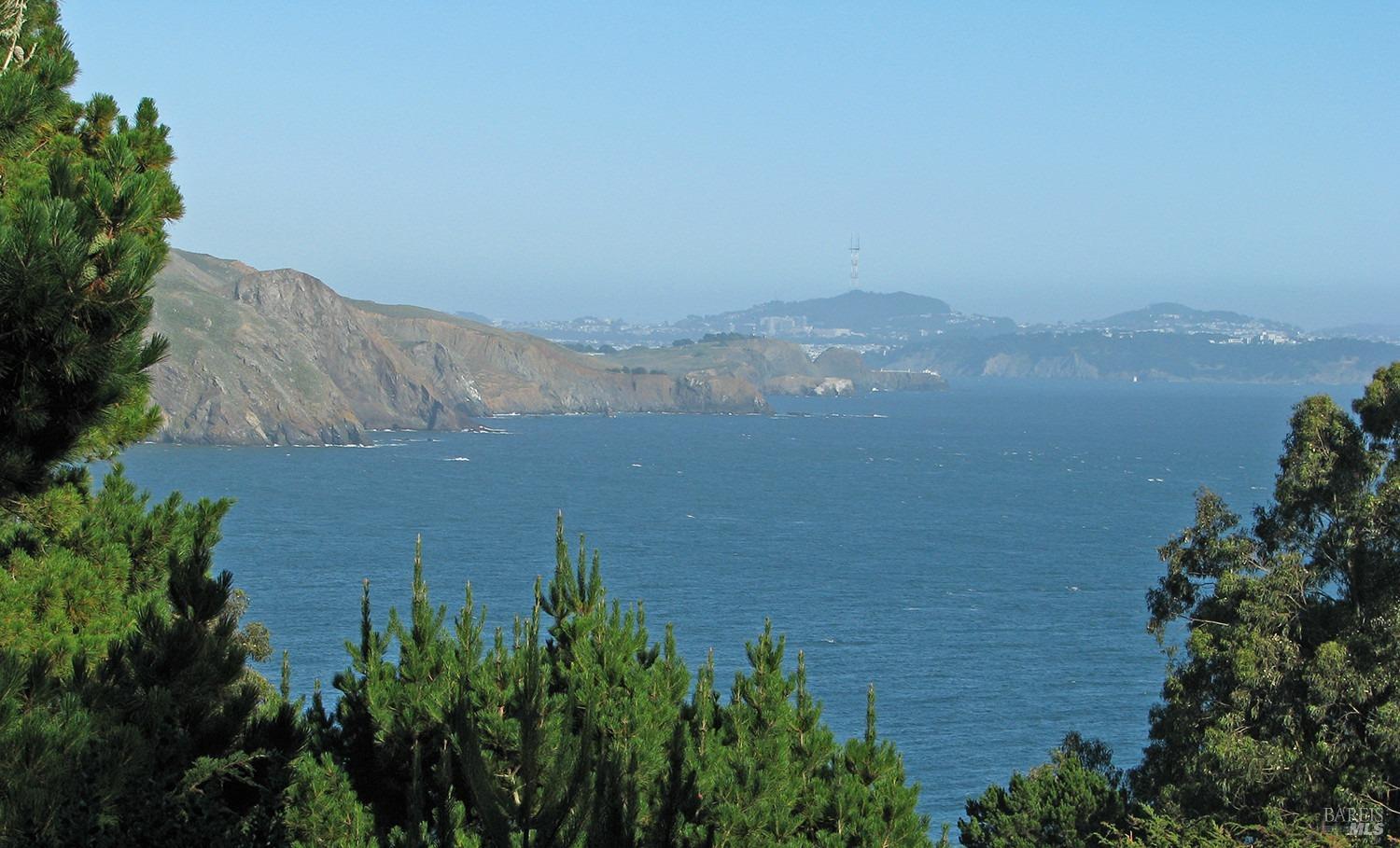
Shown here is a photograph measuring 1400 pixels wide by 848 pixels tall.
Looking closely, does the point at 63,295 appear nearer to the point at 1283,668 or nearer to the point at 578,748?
the point at 578,748

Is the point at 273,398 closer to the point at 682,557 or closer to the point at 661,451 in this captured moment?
the point at 661,451

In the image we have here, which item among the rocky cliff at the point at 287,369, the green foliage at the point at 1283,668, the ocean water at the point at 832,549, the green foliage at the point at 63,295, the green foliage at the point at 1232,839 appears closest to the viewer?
the green foliage at the point at 63,295

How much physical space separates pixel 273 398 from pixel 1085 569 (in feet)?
321

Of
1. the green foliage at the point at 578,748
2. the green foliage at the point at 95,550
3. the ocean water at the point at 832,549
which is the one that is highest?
the green foliage at the point at 95,550

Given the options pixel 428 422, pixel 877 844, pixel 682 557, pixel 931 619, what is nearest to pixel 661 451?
pixel 428 422

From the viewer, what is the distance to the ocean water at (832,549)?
48781mm

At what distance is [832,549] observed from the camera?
80250mm

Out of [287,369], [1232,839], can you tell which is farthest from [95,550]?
[287,369]

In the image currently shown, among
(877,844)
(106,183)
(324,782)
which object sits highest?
(106,183)

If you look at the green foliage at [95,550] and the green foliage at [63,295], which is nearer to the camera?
the green foliage at [63,295]

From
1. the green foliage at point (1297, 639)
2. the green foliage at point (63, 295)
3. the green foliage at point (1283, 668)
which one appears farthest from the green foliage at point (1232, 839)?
the green foliage at point (63, 295)

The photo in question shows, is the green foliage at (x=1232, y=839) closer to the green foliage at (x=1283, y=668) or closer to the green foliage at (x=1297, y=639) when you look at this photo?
the green foliage at (x=1283, y=668)

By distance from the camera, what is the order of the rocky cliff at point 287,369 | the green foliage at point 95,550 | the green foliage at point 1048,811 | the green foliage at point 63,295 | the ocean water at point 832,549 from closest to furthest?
the green foliage at point 63,295
the green foliage at point 95,550
the green foliage at point 1048,811
the ocean water at point 832,549
the rocky cliff at point 287,369

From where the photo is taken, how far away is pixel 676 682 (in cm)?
1603
